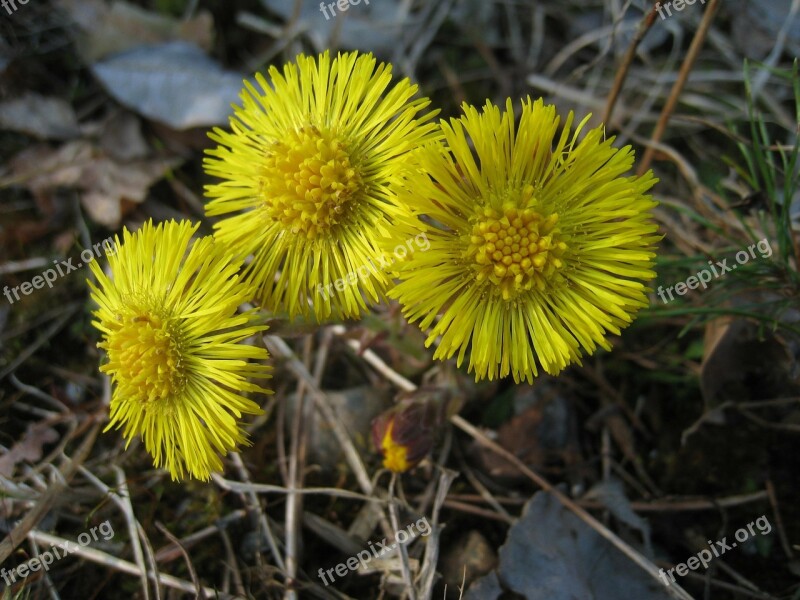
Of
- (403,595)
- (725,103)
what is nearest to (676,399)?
(403,595)

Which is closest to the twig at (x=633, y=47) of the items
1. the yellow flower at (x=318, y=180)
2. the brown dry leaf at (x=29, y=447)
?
the yellow flower at (x=318, y=180)

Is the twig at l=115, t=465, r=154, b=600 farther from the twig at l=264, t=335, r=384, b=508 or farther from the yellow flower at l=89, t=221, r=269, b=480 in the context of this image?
the twig at l=264, t=335, r=384, b=508

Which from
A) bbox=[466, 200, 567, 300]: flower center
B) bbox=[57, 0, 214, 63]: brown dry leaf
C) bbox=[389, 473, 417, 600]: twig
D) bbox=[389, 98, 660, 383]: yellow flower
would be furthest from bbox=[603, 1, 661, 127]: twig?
bbox=[57, 0, 214, 63]: brown dry leaf

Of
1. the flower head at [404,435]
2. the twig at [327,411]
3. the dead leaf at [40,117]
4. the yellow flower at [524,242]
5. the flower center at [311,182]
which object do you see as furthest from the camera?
the dead leaf at [40,117]

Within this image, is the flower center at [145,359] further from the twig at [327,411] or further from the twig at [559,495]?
the twig at [559,495]

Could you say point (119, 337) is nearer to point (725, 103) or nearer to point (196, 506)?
point (196, 506)

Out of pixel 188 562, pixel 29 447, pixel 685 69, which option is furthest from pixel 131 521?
pixel 685 69

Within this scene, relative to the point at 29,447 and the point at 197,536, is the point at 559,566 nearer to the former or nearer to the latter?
the point at 197,536
